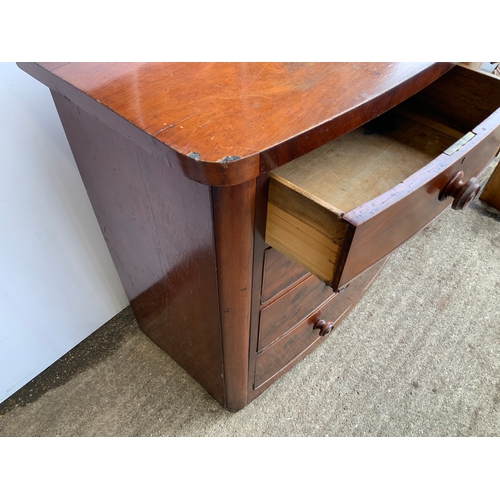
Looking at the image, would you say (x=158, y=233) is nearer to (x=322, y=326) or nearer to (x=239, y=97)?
(x=239, y=97)

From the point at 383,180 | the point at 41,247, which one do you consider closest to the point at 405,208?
the point at 383,180

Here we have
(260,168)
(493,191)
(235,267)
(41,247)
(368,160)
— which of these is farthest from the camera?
(493,191)

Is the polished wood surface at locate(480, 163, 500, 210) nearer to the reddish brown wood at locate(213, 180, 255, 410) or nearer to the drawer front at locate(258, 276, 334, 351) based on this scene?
the drawer front at locate(258, 276, 334, 351)

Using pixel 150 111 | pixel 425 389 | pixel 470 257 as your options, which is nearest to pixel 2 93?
pixel 150 111

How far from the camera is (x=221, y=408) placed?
0.89m

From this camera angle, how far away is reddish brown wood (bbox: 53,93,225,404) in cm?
47

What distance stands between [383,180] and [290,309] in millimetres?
264

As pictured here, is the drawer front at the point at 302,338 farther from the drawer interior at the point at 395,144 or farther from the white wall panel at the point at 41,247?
the white wall panel at the point at 41,247

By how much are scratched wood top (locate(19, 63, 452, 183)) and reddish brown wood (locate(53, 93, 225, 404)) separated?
0.19ft

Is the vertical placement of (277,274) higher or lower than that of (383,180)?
lower

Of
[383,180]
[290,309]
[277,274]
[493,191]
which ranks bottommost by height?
[493,191]

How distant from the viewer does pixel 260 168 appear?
1.25 feet
